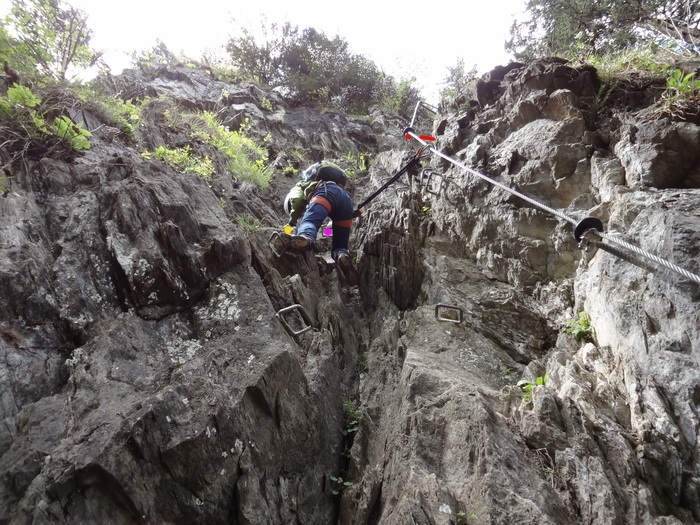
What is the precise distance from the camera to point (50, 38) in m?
5.75

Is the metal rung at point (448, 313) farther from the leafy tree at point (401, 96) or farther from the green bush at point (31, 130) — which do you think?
the leafy tree at point (401, 96)

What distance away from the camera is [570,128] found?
4.88m

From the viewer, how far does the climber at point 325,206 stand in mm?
5223

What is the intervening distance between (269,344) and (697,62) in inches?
241

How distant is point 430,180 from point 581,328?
146 inches

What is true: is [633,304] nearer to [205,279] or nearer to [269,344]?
[269,344]

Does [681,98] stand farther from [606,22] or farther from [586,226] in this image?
[606,22]

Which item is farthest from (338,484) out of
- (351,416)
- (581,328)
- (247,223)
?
(247,223)

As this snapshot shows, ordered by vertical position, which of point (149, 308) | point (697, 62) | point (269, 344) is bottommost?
point (269, 344)

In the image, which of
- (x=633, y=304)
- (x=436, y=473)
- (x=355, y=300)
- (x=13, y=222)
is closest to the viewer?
(x=436, y=473)

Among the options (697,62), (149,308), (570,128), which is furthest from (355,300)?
(697,62)

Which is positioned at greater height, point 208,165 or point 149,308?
point 208,165

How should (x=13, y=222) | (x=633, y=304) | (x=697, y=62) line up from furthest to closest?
(x=697, y=62), (x=13, y=222), (x=633, y=304)

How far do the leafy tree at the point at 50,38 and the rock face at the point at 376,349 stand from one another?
174 centimetres
